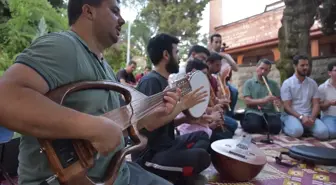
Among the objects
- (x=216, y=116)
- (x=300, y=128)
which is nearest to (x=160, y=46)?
(x=216, y=116)

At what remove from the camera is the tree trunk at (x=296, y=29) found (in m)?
6.85

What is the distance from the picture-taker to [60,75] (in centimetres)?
89

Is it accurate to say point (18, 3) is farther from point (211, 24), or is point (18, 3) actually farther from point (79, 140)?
point (211, 24)

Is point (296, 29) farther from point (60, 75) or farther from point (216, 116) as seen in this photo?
point (60, 75)

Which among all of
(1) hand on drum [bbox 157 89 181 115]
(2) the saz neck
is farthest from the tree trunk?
(1) hand on drum [bbox 157 89 181 115]

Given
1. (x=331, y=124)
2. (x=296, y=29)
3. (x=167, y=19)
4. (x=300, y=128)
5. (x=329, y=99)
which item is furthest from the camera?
(x=167, y=19)

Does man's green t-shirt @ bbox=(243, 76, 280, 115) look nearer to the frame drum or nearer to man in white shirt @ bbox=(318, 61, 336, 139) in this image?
man in white shirt @ bbox=(318, 61, 336, 139)

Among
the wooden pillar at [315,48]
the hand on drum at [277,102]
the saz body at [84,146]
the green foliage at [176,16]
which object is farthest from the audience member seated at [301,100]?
the green foliage at [176,16]

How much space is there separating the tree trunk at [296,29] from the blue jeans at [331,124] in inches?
82.5

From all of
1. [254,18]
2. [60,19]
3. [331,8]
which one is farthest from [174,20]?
[60,19]

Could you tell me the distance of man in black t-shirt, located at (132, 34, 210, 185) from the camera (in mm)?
2207

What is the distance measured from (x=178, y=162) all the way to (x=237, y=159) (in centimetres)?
60

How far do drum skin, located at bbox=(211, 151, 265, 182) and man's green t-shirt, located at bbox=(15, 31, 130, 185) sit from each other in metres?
1.69

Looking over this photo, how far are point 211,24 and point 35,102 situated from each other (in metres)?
14.8
